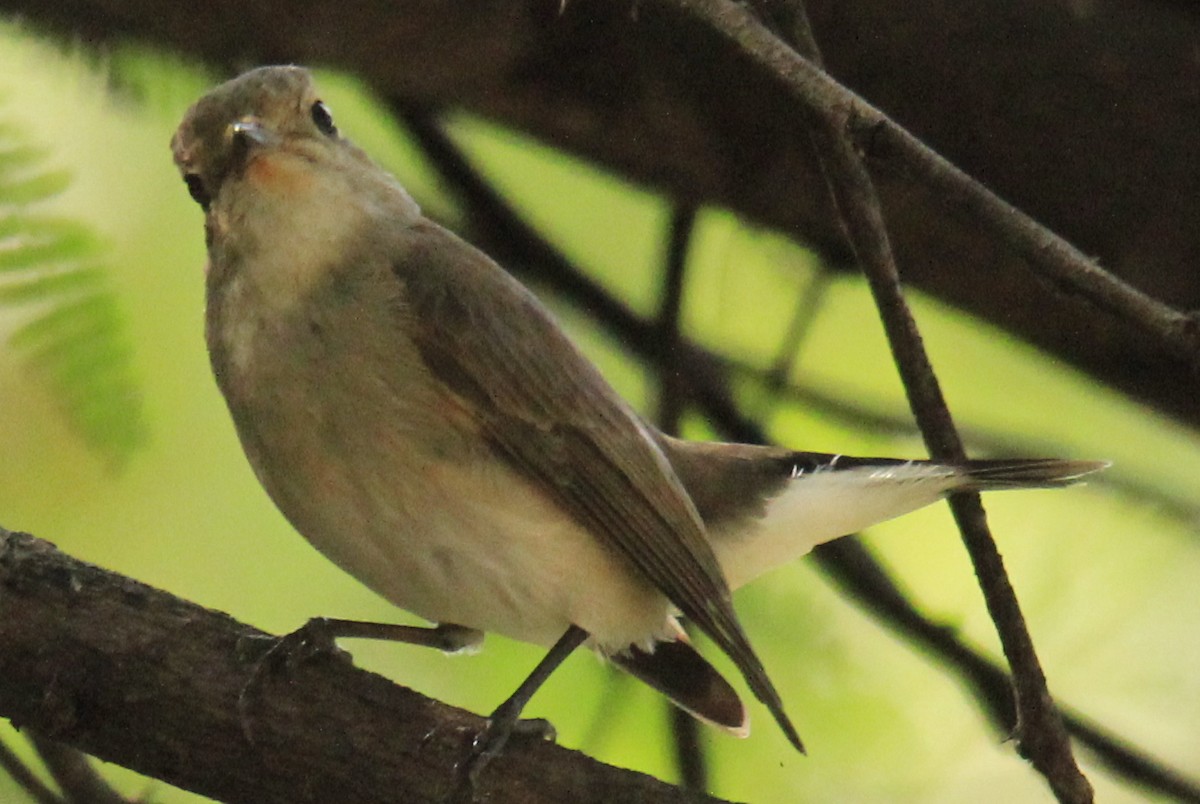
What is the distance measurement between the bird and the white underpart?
55mm

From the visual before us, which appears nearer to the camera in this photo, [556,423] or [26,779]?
[26,779]

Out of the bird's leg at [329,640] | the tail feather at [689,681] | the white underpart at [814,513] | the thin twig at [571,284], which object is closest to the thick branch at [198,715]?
the bird's leg at [329,640]

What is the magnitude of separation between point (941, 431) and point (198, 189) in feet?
5.03

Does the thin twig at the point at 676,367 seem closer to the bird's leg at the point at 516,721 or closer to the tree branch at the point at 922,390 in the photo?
the bird's leg at the point at 516,721

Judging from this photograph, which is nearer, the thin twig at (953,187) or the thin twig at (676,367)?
the thin twig at (953,187)

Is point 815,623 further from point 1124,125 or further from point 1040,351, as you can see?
point 1124,125

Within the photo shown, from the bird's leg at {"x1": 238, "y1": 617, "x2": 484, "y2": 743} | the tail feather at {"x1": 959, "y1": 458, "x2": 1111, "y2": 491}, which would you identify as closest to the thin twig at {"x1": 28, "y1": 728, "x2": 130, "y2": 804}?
the bird's leg at {"x1": 238, "y1": 617, "x2": 484, "y2": 743}

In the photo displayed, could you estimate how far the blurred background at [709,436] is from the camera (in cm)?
369

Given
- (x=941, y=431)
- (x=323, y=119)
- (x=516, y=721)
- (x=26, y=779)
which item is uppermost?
(x=323, y=119)

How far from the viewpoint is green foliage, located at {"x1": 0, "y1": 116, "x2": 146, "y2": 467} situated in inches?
118

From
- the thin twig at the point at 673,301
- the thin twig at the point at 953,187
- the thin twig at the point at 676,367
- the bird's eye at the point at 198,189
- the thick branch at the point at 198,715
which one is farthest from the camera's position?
the thin twig at the point at 673,301

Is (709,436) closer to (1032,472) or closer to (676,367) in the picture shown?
(676,367)

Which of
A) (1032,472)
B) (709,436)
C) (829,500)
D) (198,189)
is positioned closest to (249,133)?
(198,189)

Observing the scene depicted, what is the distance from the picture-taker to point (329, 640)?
114 inches
